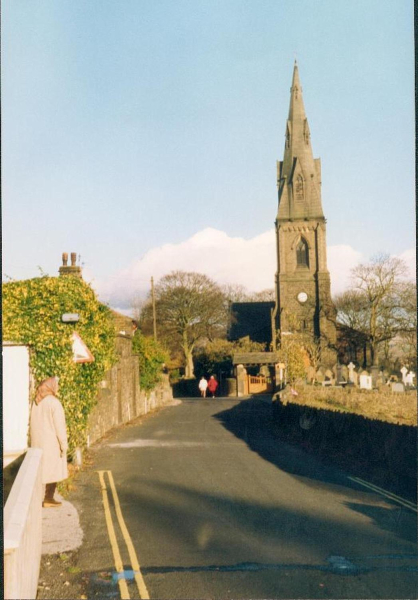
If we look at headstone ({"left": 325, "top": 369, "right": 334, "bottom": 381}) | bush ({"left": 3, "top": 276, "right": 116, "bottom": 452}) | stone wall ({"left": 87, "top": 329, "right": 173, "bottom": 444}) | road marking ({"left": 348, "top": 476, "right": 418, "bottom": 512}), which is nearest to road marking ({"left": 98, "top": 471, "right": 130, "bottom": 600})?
bush ({"left": 3, "top": 276, "right": 116, "bottom": 452})

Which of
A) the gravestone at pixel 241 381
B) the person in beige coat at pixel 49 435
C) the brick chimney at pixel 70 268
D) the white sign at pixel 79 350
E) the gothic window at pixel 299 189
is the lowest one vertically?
the gravestone at pixel 241 381

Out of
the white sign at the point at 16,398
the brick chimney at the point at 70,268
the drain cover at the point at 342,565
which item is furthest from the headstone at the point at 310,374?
the drain cover at the point at 342,565

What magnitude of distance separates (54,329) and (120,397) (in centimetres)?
1171

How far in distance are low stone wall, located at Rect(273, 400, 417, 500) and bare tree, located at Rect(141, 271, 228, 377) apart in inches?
1835

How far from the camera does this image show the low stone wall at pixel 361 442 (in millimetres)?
11703

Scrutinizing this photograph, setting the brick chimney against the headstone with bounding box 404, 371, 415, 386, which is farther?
the headstone with bounding box 404, 371, 415, 386

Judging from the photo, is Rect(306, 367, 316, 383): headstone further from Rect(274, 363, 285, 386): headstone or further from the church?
A: the church

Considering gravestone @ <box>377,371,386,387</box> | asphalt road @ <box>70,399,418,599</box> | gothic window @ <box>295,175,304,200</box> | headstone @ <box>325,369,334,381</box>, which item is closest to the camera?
asphalt road @ <box>70,399,418,599</box>

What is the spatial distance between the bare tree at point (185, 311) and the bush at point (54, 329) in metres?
51.7

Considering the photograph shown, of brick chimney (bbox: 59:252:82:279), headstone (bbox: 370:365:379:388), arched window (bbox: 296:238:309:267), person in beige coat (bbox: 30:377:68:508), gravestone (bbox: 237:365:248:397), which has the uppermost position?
arched window (bbox: 296:238:309:267)

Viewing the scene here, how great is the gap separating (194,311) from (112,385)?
46.3m

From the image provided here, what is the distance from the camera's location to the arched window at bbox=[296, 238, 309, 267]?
69500 millimetres

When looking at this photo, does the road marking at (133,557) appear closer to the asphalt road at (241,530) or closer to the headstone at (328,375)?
the asphalt road at (241,530)

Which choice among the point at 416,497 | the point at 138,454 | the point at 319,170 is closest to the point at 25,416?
the point at 138,454
